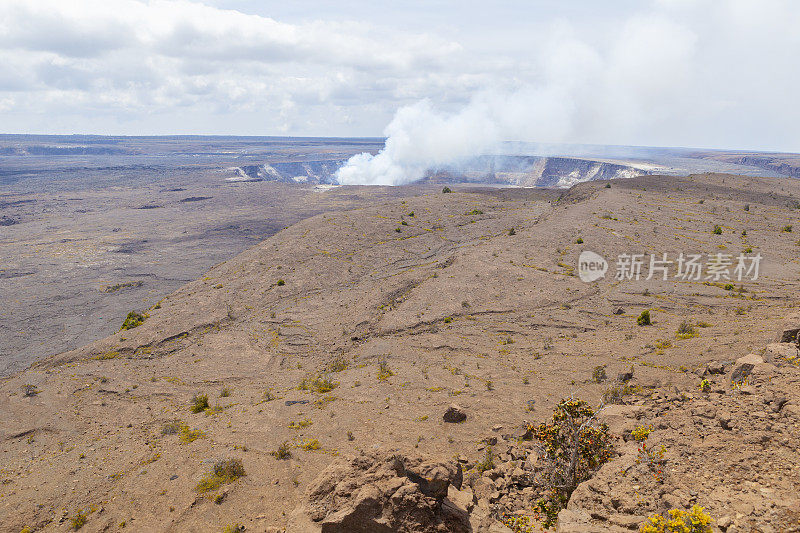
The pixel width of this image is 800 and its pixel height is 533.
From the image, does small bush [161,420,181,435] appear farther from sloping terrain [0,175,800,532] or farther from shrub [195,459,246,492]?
shrub [195,459,246,492]

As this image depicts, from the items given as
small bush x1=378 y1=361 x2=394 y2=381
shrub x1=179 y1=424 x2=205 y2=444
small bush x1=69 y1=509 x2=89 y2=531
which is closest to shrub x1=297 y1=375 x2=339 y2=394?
small bush x1=378 y1=361 x2=394 y2=381

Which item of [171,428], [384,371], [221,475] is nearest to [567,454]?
[221,475]

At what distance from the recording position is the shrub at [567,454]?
382 inches

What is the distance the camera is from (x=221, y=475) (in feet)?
43.6

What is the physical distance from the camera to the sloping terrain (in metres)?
13.4

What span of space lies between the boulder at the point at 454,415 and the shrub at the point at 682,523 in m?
8.57

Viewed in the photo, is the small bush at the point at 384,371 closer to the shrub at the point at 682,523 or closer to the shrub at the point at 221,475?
the shrub at the point at 221,475

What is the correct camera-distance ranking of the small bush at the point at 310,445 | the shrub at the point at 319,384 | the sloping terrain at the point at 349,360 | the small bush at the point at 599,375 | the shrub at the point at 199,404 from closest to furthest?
the sloping terrain at the point at 349,360
the small bush at the point at 310,445
the small bush at the point at 599,375
the shrub at the point at 199,404
the shrub at the point at 319,384

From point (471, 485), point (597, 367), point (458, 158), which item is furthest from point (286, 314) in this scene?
point (458, 158)

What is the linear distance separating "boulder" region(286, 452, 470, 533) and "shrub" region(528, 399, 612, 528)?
220 cm

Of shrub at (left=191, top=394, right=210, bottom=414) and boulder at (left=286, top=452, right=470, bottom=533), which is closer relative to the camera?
boulder at (left=286, top=452, right=470, bottom=533)

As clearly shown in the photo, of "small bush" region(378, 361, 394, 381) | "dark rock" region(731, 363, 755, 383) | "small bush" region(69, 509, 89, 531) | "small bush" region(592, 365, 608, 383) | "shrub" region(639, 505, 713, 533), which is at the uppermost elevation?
"dark rock" region(731, 363, 755, 383)


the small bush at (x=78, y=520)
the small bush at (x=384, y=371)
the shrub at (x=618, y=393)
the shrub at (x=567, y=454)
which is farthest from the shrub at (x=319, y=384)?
the shrub at (x=618, y=393)

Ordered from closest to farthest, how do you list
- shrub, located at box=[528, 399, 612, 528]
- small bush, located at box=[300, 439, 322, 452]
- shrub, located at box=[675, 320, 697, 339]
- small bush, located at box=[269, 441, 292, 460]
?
shrub, located at box=[528, 399, 612, 528]
small bush, located at box=[269, 441, 292, 460]
small bush, located at box=[300, 439, 322, 452]
shrub, located at box=[675, 320, 697, 339]
